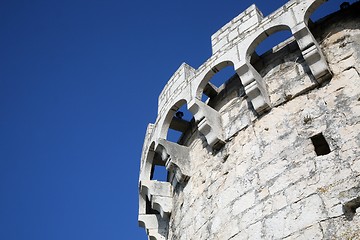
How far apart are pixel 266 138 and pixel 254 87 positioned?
663 millimetres

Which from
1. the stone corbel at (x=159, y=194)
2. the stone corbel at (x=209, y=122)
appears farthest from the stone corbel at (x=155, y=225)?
the stone corbel at (x=209, y=122)

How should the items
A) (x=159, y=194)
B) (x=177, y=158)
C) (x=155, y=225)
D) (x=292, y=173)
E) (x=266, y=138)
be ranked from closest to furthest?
(x=292, y=173) → (x=266, y=138) → (x=177, y=158) → (x=159, y=194) → (x=155, y=225)

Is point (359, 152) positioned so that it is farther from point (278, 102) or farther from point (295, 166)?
point (278, 102)

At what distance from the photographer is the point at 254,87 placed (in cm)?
541

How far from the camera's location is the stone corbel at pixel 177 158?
6054 mm

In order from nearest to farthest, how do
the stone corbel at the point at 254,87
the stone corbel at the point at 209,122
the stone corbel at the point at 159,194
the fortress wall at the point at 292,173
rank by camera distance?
the fortress wall at the point at 292,173, the stone corbel at the point at 254,87, the stone corbel at the point at 209,122, the stone corbel at the point at 159,194

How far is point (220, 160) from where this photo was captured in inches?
219

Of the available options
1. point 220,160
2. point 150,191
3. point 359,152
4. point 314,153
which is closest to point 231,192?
point 220,160

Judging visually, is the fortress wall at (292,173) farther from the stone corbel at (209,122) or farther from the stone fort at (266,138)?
the stone corbel at (209,122)

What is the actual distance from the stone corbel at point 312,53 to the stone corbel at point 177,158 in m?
2.04

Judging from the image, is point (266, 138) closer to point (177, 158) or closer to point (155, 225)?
point (177, 158)

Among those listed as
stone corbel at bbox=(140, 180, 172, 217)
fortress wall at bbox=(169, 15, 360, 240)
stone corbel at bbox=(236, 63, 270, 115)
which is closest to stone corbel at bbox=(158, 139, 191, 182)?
fortress wall at bbox=(169, 15, 360, 240)

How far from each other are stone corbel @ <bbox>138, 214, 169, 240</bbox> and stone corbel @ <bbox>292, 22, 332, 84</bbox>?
287 cm

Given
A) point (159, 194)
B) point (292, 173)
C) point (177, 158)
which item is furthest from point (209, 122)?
point (292, 173)
